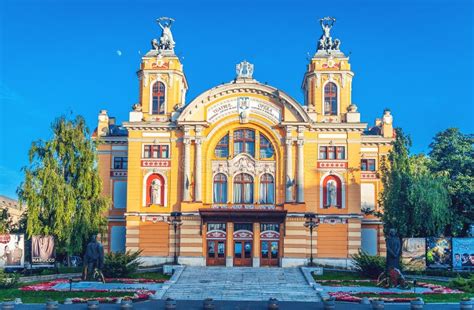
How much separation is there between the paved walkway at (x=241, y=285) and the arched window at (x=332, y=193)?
663 centimetres

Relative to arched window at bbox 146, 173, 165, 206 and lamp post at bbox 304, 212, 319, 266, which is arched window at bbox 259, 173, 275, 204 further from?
arched window at bbox 146, 173, 165, 206

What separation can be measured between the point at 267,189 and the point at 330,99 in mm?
8688

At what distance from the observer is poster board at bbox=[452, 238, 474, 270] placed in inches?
1580

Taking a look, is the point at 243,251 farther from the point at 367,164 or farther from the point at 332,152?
the point at 367,164

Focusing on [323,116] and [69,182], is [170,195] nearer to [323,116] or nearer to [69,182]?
[69,182]

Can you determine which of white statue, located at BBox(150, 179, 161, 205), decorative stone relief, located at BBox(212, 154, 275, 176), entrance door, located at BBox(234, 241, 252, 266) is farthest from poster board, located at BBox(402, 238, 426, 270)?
white statue, located at BBox(150, 179, 161, 205)

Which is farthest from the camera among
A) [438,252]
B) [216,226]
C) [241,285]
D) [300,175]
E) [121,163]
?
[121,163]

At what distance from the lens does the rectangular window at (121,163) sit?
176 feet

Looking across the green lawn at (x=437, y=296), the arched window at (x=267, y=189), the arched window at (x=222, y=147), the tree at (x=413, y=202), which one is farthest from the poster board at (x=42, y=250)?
the tree at (x=413, y=202)

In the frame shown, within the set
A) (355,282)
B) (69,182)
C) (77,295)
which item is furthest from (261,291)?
(69,182)

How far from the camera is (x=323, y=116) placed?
51062mm

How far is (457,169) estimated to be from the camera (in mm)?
53344

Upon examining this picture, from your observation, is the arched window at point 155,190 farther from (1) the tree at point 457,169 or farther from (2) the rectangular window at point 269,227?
(1) the tree at point 457,169

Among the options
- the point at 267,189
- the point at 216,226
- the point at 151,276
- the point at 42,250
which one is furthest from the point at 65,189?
the point at 267,189
